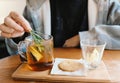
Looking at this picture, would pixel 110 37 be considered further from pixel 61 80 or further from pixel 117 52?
pixel 61 80

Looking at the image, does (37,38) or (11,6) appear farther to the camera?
(11,6)

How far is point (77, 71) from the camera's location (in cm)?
66

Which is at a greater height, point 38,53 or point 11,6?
point 11,6

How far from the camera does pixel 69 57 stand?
2.69 ft

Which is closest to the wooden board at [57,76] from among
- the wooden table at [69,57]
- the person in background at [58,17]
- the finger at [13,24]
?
the wooden table at [69,57]

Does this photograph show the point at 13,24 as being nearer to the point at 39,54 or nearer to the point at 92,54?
the point at 39,54

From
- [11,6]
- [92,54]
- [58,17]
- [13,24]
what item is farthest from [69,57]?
[11,6]

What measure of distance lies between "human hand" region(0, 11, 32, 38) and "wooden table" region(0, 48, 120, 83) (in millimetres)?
107

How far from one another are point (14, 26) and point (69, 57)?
0.24 meters

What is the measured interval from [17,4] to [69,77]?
127 cm

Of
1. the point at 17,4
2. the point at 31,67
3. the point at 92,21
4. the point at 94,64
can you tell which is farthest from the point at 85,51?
the point at 17,4

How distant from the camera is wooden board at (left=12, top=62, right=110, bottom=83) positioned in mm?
622

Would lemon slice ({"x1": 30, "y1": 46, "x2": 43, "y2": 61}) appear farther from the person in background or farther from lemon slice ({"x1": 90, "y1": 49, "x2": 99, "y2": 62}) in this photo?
the person in background

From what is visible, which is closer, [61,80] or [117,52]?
[61,80]
